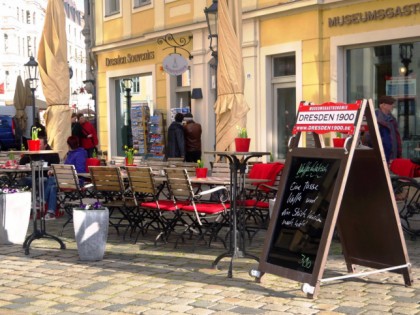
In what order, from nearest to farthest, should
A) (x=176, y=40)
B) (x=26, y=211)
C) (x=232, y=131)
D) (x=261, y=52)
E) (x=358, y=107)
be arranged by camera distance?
(x=358, y=107), (x=26, y=211), (x=232, y=131), (x=261, y=52), (x=176, y=40)

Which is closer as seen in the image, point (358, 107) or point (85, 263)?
point (358, 107)

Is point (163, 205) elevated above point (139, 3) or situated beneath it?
situated beneath

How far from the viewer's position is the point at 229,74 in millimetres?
11758

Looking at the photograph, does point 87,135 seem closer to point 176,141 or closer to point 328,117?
point 176,141

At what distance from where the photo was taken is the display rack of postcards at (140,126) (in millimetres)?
21547

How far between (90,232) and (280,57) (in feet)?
30.0

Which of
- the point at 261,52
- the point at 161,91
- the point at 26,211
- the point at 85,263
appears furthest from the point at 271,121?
the point at 85,263

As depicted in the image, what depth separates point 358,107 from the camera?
663 cm

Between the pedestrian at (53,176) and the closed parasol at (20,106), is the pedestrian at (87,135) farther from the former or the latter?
the closed parasol at (20,106)

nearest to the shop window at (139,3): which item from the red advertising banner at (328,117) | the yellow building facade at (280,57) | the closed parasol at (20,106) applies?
the yellow building facade at (280,57)

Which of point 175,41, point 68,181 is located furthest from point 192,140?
point 68,181

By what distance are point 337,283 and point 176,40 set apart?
44.7 ft

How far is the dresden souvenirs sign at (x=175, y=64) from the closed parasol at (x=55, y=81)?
6.00 meters

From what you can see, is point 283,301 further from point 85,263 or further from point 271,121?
point 271,121
